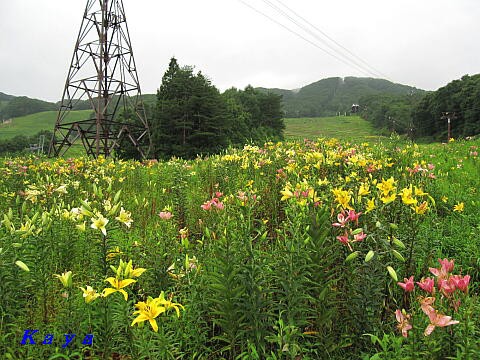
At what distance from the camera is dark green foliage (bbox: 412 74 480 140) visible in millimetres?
58284

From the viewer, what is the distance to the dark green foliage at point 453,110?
58.3 meters

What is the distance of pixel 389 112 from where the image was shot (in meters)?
91.1

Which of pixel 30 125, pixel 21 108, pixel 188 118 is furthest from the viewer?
pixel 21 108

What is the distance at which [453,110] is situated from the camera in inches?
2496

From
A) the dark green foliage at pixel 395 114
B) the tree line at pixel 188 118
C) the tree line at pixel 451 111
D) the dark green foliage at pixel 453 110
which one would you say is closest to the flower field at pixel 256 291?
the tree line at pixel 188 118

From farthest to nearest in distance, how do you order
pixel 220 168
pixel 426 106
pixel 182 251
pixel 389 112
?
pixel 389 112 → pixel 426 106 → pixel 220 168 → pixel 182 251

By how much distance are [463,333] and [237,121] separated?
42.1m

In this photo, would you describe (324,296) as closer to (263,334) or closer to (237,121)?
(263,334)

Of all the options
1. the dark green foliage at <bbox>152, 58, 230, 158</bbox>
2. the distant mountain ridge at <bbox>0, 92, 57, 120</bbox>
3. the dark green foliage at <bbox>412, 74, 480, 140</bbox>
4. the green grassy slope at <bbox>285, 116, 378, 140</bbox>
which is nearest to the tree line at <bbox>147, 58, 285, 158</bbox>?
the dark green foliage at <bbox>152, 58, 230, 158</bbox>

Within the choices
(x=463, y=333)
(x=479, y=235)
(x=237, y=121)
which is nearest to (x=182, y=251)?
(x=463, y=333)

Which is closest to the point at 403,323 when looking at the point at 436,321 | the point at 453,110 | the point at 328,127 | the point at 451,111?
the point at 436,321

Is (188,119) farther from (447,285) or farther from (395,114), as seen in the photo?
(395,114)

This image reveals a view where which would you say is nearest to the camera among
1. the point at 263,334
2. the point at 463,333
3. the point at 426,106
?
the point at 463,333

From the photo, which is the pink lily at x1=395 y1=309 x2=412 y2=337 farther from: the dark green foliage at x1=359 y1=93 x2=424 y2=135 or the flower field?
the dark green foliage at x1=359 y1=93 x2=424 y2=135
